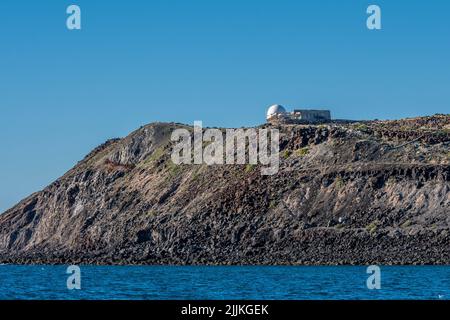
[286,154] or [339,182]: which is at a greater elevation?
[286,154]

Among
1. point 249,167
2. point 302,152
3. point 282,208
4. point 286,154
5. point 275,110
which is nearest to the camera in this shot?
point 282,208

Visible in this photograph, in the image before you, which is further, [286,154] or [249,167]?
[286,154]

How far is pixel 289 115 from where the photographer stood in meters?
136

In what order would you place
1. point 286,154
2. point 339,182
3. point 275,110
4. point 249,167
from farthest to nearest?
point 275,110 → point 286,154 → point 249,167 → point 339,182

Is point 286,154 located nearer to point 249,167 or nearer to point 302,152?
point 302,152

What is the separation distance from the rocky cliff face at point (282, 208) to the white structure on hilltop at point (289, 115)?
7370 millimetres

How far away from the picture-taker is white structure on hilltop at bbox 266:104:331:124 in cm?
13425

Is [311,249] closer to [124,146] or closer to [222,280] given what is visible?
[222,280]

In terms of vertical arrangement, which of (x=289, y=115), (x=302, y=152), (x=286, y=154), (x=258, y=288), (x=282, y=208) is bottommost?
(x=258, y=288)

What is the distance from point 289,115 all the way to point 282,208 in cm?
3150

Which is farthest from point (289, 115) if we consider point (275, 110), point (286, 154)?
point (286, 154)

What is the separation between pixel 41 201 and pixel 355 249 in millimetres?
63338
